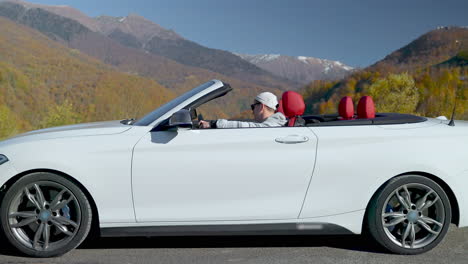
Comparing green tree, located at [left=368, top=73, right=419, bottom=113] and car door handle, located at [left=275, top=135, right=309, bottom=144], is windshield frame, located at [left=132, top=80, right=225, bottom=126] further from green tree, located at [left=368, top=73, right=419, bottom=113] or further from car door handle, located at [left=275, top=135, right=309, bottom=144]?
green tree, located at [left=368, top=73, right=419, bottom=113]

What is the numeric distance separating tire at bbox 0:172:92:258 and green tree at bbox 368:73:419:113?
54.9m

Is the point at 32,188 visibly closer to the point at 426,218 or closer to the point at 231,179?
→ the point at 231,179

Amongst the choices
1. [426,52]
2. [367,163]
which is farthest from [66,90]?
[367,163]

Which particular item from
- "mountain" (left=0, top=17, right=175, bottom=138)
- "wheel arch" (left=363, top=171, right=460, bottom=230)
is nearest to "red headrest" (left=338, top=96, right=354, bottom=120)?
"wheel arch" (left=363, top=171, right=460, bottom=230)

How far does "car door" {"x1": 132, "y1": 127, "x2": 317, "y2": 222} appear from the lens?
4129 millimetres

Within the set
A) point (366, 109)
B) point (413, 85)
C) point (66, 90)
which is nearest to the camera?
point (366, 109)

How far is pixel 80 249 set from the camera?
4.51 meters

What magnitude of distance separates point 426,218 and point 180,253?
6.39ft

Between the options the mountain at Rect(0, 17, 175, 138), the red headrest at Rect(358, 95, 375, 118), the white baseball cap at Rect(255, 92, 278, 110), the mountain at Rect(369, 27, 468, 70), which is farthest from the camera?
the mountain at Rect(369, 27, 468, 70)

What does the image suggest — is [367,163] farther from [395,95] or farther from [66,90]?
[66,90]

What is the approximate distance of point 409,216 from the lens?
4379mm

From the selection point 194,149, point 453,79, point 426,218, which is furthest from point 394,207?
point 453,79

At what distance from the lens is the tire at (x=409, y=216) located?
4.32m

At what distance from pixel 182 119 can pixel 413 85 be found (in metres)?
68.0
